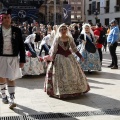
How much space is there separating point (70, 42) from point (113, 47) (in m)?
3.69

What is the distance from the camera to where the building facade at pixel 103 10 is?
1279 inches

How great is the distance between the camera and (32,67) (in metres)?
7.34

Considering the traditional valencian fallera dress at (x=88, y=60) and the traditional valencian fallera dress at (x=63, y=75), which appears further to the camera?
the traditional valencian fallera dress at (x=88, y=60)

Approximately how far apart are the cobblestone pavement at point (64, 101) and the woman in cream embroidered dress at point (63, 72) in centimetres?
16

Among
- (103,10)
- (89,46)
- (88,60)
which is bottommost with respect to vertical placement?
(88,60)

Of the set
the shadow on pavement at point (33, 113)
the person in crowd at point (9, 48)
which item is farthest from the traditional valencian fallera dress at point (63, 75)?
the person in crowd at point (9, 48)

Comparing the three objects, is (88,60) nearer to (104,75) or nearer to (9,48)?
(104,75)

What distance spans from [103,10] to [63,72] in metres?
31.7

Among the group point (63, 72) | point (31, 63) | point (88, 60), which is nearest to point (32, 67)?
point (31, 63)

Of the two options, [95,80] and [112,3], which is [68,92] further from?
[112,3]

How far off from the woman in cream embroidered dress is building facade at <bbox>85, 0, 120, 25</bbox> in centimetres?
2395

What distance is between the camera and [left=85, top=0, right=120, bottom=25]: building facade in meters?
32.5

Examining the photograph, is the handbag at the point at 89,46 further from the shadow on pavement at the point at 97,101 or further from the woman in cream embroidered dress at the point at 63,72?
the shadow on pavement at the point at 97,101

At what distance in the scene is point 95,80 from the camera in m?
6.94
